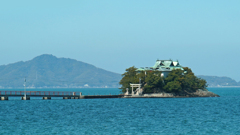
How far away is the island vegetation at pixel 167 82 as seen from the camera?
146512mm

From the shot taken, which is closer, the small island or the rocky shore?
the small island

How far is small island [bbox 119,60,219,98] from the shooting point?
482 ft

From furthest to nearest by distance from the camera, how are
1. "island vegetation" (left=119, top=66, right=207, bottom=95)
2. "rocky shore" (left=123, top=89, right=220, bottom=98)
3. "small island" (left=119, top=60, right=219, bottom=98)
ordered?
"rocky shore" (left=123, top=89, right=220, bottom=98)
"small island" (left=119, top=60, right=219, bottom=98)
"island vegetation" (left=119, top=66, right=207, bottom=95)

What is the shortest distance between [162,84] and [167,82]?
9.08ft

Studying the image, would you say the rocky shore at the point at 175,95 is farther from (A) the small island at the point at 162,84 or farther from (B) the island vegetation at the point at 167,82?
(B) the island vegetation at the point at 167,82

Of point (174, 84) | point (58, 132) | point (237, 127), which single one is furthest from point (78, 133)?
point (174, 84)

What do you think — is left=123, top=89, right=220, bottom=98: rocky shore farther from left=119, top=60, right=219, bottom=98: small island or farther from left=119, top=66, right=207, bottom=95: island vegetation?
left=119, top=66, right=207, bottom=95: island vegetation

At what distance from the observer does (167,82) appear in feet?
493

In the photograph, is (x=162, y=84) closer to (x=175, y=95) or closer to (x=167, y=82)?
(x=167, y=82)

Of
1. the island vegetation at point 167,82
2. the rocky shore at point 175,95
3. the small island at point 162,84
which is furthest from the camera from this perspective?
the rocky shore at point 175,95

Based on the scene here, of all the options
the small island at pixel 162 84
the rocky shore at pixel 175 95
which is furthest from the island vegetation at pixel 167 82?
the rocky shore at pixel 175 95

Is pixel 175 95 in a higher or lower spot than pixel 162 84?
lower

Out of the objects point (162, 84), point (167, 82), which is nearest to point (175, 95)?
point (167, 82)

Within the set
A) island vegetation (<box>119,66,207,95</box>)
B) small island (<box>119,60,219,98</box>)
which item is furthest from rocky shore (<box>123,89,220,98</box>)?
island vegetation (<box>119,66,207,95</box>)
